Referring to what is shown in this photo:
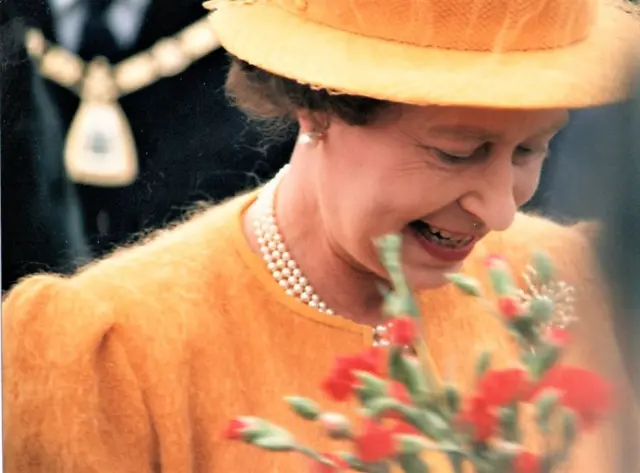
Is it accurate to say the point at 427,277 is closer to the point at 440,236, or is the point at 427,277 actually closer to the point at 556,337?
the point at 440,236

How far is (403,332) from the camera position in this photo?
0.56 metres

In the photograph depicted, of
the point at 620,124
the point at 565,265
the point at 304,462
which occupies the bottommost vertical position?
the point at 304,462

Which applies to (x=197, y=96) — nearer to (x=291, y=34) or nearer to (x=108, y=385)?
(x=291, y=34)

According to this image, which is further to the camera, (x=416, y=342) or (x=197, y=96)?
(x=197, y=96)

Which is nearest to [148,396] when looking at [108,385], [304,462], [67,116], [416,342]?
[108,385]

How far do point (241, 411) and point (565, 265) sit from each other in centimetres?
28

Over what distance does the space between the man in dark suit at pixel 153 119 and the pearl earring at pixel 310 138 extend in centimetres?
5

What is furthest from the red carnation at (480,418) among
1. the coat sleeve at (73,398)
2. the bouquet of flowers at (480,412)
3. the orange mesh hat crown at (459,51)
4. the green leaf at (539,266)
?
the coat sleeve at (73,398)

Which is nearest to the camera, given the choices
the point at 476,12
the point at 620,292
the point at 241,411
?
the point at 620,292

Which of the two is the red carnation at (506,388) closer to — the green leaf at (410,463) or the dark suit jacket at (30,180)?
the green leaf at (410,463)

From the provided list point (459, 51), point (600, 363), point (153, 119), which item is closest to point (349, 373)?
point (600, 363)

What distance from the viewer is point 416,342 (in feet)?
1.91

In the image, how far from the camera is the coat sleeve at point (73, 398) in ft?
2.85

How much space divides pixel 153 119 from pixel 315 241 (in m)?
0.17
